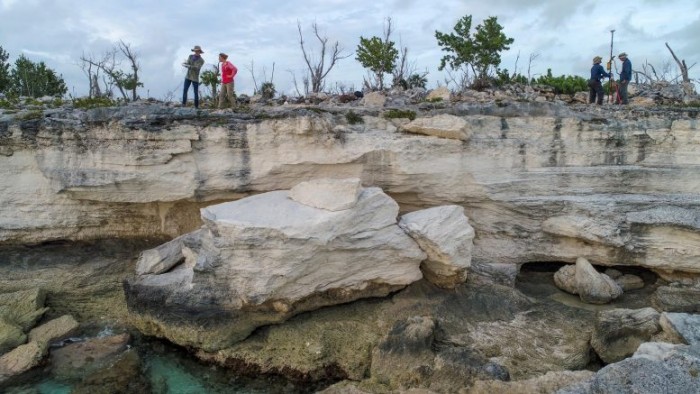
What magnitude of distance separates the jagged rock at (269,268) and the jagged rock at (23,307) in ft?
7.25

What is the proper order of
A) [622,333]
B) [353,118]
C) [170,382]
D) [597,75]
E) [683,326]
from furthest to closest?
[597,75] < [353,118] < [170,382] < [622,333] < [683,326]

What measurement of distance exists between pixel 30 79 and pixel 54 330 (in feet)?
59.3

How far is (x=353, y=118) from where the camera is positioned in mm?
10195

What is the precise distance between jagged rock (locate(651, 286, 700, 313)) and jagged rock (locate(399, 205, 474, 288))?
3.90 m

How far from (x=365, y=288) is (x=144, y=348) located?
4477mm

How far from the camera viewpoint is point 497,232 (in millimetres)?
10906

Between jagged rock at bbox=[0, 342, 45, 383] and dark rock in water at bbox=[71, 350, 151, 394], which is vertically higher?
jagged rock at bbox=[0, 342, 45, 383]

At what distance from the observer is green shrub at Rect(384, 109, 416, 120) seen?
10297mm

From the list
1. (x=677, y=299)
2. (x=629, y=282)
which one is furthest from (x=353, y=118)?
(x=677, y=299)

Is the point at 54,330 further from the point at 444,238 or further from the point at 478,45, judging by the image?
the point at 478,45

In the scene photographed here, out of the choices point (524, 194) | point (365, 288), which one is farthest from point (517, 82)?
point (365, 288)

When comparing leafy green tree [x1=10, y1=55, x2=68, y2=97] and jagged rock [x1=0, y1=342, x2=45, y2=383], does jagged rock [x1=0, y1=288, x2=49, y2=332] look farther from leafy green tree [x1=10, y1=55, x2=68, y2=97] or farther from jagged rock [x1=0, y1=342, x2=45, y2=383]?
leafy green tree [x1=10, y1=55, x2=68, y2=97]

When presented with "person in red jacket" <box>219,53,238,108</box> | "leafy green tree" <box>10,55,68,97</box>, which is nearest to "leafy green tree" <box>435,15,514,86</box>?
"person in red jacket" <box>219,53,238,108</box>

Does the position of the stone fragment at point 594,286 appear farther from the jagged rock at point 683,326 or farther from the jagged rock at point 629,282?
the jagged rock at point 683,326
